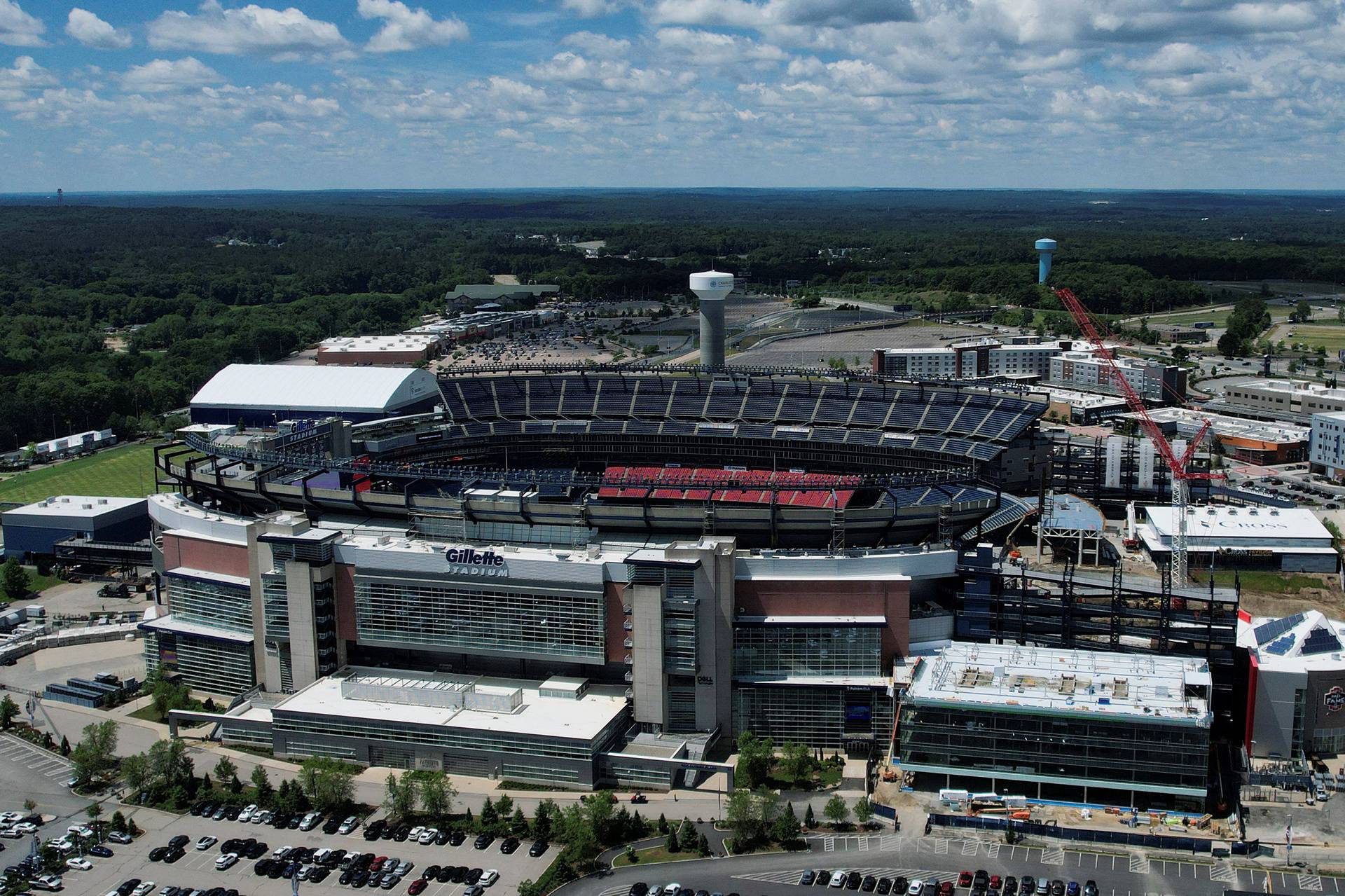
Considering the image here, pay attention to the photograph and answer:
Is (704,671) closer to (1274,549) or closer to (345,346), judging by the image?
(1274,549)

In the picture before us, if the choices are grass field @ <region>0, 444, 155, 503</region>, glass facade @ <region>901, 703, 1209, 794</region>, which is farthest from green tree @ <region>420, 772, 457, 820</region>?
grass field @ <region>0, 444, 155, 503</region>

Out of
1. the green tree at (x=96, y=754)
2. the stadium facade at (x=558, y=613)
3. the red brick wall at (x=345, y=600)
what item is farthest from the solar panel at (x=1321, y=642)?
the green tree at (x=96, y=754)

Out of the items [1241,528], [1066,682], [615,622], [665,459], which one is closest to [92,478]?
[665,459]

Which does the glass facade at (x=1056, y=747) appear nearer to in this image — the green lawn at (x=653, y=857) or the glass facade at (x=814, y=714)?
the glass facade at (x=814, y=714)

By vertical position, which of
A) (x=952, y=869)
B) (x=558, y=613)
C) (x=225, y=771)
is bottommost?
(x=952, y=869)

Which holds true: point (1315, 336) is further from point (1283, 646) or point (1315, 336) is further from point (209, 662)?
point (209, 662)

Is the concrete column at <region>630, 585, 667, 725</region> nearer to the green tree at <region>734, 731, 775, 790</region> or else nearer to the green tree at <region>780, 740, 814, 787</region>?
the green tree at <region>734, 731, 775, 790</region>
